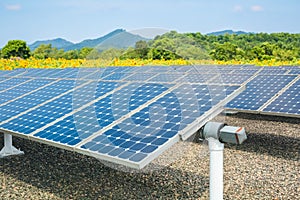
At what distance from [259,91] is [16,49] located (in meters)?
31.4

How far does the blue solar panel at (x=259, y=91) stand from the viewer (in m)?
10.8

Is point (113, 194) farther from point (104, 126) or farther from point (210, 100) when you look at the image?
point (210, 100)

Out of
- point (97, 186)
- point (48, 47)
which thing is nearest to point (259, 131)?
point (97, 186)

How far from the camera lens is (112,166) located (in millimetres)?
9453

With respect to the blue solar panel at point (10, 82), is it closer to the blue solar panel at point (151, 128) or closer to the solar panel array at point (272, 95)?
the blue solar panel at point (151, 128)

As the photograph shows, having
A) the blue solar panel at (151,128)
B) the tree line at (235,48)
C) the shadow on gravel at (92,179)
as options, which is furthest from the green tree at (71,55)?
the blue solar panel at (151,128)

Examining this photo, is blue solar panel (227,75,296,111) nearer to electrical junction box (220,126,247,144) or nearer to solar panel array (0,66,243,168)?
solar panel array (0,66,243,168)

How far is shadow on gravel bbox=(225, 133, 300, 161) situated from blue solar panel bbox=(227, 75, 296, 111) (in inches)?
48.3

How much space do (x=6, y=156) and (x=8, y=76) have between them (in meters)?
3.11

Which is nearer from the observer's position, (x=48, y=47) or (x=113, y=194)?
(x=113, y=194)

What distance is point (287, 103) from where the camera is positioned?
10312 mm

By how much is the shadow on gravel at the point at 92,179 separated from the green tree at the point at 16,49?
2991cm

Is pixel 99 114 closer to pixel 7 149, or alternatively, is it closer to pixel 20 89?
pixel 20 89

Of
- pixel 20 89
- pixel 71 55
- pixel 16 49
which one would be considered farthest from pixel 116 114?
pixel 16 49
